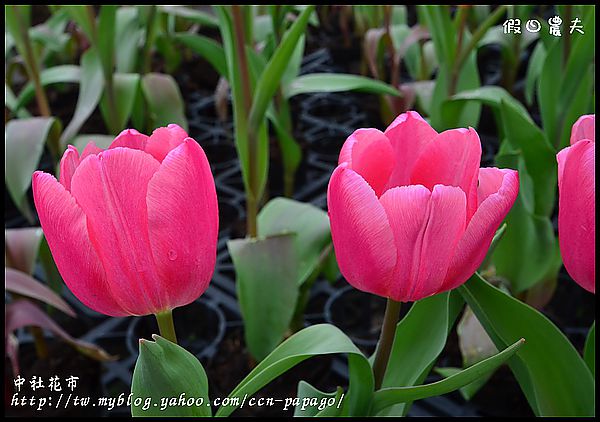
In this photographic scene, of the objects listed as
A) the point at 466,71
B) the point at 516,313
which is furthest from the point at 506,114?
the point at 466,71

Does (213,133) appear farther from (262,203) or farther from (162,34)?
(262,203)

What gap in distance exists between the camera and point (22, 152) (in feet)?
3.34

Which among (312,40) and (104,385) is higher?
(312,40)

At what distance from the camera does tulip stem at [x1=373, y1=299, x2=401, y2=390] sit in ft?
1.31

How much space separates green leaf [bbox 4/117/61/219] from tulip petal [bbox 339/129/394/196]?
0.69 metres

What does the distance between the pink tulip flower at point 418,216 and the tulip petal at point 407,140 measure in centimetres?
1

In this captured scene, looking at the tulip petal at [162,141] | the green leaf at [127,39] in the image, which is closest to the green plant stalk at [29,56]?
the green leaf at [127,39]

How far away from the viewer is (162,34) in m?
1.58

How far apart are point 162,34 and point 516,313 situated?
1.30 metres

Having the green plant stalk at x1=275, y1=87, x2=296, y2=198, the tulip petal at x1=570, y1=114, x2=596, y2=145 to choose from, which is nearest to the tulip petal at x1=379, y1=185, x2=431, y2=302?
the tulip petal at x1=570, y1=114, x2=596, y2=145

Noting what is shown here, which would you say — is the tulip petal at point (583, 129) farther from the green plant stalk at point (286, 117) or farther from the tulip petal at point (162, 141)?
the green plant stalk at point (286, 117)

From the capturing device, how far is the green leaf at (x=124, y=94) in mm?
1166

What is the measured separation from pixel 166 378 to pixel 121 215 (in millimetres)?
87

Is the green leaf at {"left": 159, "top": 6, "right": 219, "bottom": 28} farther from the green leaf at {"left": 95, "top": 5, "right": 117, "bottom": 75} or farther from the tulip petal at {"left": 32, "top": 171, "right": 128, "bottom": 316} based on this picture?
the tulip petal at {"left": 32, "top": 171, "right": 128, "bottom": 316}
